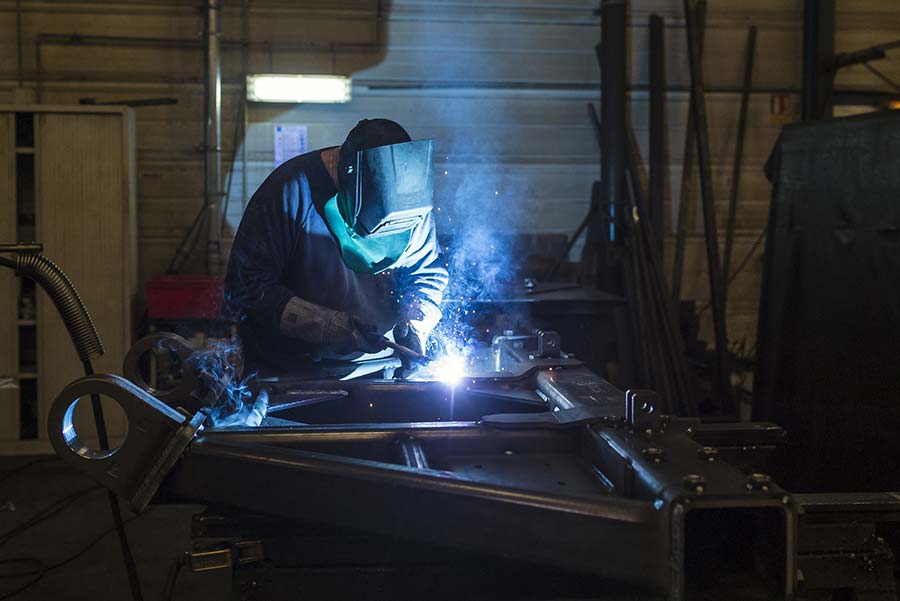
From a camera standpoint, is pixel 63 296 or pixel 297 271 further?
pixel 297 271

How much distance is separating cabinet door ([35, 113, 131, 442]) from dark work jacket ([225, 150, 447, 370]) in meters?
2.62

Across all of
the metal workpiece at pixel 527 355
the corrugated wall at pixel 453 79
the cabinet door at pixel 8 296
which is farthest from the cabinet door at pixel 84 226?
the metal workpiece at pixel 527 355

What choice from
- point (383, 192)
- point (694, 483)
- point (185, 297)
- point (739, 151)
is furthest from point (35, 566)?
point (739, 151)

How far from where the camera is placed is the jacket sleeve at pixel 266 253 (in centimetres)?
239

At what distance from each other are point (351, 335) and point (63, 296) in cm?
96

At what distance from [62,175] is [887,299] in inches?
177

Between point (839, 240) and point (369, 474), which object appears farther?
Answer: point (839, 240)

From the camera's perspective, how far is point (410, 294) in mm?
2809

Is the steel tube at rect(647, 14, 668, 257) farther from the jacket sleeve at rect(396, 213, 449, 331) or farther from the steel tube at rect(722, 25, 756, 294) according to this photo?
the jacket sleeve at rect(396, 213, 449, 331)

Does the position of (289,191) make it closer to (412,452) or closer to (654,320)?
(412,452)

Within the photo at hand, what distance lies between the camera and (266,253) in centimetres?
250

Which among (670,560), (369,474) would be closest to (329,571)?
(369,474)

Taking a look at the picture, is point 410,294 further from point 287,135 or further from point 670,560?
point 287,135

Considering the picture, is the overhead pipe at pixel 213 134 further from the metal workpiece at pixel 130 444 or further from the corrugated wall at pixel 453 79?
the metal workpiece at pixel 130 444
